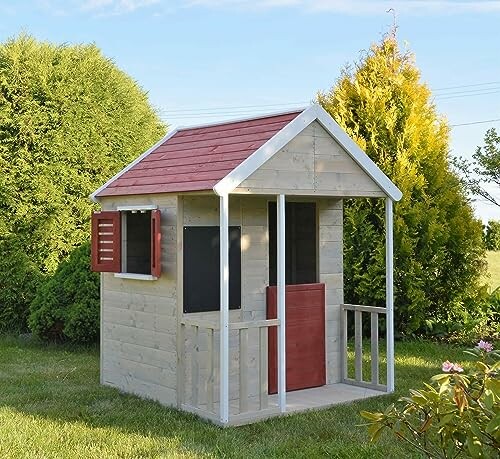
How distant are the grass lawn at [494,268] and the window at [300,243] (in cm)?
1177

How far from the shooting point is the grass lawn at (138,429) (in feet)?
18.8

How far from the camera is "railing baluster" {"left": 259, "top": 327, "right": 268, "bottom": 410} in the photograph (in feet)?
22.6

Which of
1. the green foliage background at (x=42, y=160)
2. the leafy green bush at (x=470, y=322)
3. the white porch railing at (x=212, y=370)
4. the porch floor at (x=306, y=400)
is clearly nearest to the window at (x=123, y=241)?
the white porch railing at (x=212, y=370)

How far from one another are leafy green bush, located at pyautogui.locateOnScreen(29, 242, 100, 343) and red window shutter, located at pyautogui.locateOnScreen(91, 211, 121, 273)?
2240mm

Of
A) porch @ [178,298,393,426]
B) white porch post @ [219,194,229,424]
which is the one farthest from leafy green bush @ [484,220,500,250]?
white porch post @ [219,194,229,424]

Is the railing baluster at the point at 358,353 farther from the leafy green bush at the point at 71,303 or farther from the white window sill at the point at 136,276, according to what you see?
the leafy green bush at the point at 71,303

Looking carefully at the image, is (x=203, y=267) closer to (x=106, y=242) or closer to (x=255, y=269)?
(x=255, y=269)

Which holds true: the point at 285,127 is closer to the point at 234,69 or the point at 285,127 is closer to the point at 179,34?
the point at 179,34

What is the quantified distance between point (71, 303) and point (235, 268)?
13.1 ft

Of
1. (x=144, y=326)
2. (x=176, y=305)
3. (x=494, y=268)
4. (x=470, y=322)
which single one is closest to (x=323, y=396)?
(x=176, y=305)

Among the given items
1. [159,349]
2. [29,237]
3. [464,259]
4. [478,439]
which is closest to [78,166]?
[29,237]

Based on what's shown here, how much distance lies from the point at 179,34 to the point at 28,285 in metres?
4.78

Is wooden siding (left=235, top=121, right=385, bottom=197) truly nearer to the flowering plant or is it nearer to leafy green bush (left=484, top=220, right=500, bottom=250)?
the flowering plant

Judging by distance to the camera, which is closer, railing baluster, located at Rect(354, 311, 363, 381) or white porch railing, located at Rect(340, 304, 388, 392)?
white porch railing, located at Rect(340, 304, 388, 392)
